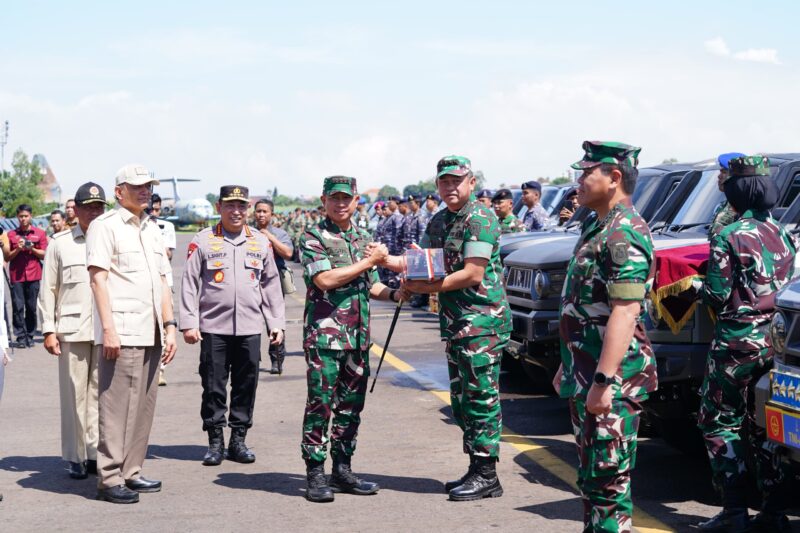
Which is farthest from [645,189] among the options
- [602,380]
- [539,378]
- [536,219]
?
[602,380]

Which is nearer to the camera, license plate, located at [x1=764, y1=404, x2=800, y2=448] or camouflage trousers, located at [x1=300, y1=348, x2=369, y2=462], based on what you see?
license plate, located at [x1=764, y1=404, x2=800, y2=448]

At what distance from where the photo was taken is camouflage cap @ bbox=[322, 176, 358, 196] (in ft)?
21.9

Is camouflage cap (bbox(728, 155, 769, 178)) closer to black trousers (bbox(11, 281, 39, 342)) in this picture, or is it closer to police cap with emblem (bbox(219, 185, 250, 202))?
police cap with emblem (bbox(219, 185, 250, 202))

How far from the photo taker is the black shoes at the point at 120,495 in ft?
21.7

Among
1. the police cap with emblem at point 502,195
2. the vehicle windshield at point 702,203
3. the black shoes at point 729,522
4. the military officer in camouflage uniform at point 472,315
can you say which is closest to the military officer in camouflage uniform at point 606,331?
the black shoes at point 729,522

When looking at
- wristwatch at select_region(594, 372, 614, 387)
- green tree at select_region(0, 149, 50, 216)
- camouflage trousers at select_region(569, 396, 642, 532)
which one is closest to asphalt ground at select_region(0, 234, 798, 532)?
camouflage trousers at select_region(569, 396, 642, 532)

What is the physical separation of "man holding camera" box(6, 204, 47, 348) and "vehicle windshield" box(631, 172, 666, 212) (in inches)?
327

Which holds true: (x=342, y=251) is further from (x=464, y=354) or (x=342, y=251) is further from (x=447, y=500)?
(x=447, y=500)

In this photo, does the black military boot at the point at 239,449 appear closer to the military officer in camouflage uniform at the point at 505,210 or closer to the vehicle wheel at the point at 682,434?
the vehicle wheel at the point at 682,434

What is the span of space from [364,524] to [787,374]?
243 centimetres

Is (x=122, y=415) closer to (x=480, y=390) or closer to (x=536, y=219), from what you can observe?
(x=480, y=390)

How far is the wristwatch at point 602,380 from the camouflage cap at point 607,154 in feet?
2.96

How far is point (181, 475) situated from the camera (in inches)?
291

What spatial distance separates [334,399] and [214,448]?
1.42 metres
